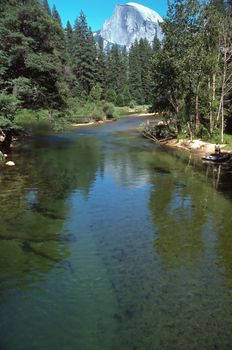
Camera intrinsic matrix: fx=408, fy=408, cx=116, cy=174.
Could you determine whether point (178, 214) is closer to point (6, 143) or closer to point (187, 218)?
point (187, 218)

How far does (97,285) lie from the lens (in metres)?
11.3

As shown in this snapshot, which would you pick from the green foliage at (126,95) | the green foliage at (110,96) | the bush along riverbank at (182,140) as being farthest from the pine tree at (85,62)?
the bush along riverbank at (182,140)

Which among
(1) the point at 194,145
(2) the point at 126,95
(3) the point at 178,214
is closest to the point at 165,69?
(1) the point at 194,145

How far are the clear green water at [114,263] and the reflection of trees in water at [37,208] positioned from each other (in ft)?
0.14

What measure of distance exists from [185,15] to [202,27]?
2226 millimetres

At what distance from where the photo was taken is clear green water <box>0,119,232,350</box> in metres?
9.09

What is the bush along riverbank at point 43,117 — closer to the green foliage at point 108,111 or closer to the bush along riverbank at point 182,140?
the green foliage at point 108,111

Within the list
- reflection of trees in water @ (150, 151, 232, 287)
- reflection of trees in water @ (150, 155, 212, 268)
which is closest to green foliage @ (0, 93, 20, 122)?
reflection of trees in water @ (150, 155, 212, 268)

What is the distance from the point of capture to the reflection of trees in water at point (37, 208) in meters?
12.8

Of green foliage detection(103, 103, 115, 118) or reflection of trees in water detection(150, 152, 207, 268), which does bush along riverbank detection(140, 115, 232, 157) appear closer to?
reflection of trees in water detection(150, 152, 207, 268)

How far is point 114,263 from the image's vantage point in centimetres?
1271

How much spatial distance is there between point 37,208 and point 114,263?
6.81 meters

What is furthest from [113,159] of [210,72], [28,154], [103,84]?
[103,84]

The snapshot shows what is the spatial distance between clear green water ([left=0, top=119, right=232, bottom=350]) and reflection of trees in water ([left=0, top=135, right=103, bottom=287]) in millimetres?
43
